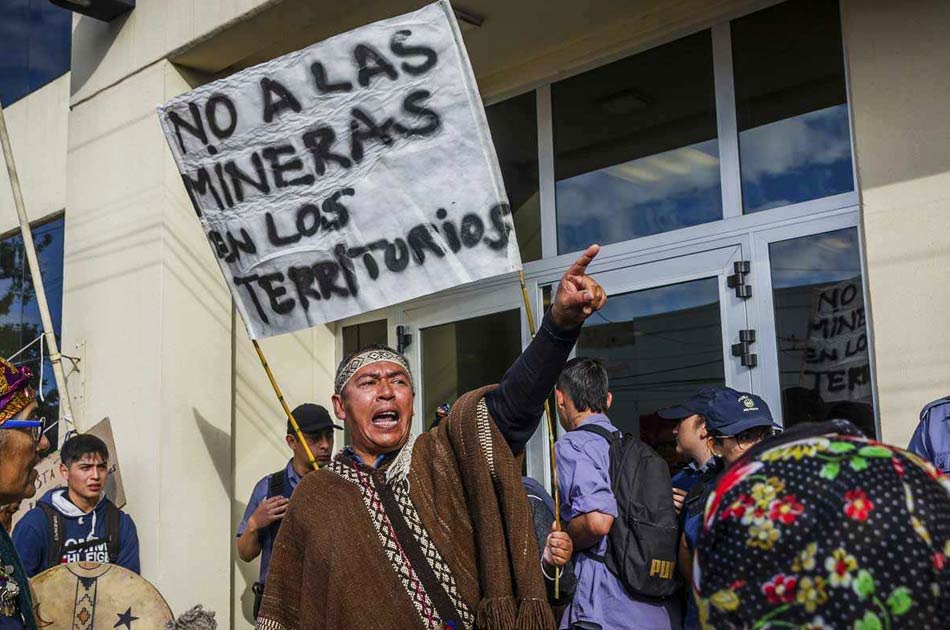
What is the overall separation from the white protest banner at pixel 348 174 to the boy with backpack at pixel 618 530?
3.98 ft

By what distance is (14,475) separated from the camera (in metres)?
3.53

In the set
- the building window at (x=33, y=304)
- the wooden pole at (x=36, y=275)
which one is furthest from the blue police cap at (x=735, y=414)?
the building window at (x=33, y=304)

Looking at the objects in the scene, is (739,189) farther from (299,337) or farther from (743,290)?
(299,337)

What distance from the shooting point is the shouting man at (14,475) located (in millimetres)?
3441

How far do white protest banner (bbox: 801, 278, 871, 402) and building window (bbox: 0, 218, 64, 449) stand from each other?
6.15 m

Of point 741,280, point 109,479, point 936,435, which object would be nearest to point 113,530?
point 109,479

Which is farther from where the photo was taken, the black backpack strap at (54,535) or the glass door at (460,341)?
the glass door at (460,341)

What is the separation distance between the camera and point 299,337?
7.67 metres

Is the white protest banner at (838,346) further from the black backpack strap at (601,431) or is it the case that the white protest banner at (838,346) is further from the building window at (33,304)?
the building window at (33,304)

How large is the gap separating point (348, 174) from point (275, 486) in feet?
7.59

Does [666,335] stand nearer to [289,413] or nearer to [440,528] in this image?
[289,413]

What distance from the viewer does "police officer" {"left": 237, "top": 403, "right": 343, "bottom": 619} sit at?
5348 millimetres

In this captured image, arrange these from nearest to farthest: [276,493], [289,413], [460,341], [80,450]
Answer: [289,413], [276,493], [80,450], [460,341]

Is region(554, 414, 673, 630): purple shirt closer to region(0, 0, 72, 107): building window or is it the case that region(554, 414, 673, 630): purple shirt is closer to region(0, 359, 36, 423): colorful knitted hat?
region(0, 359, 36, 423): colorful knitted hat
